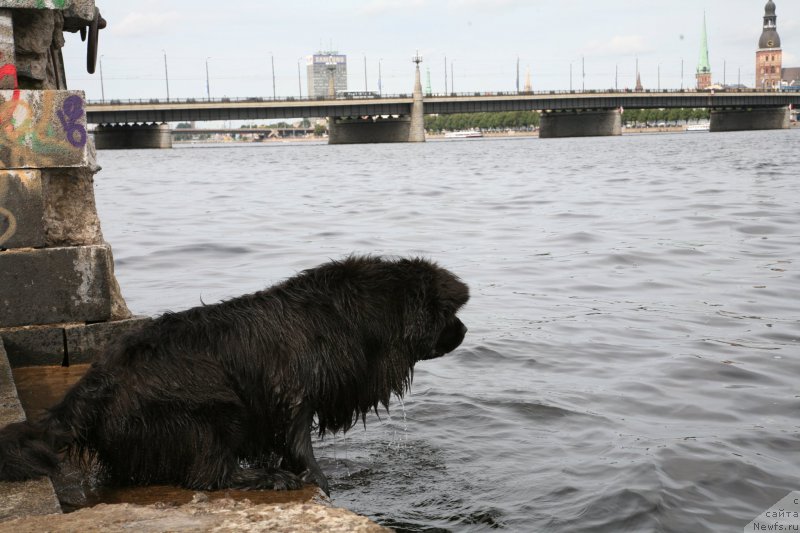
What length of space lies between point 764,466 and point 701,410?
111cm

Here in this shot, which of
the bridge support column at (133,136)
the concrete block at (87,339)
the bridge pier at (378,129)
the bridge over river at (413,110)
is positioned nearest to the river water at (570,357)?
the concrete block at (87,339)

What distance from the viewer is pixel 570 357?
A: 7.73 m

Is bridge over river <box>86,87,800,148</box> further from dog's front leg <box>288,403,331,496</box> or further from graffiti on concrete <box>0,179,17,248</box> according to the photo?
dog's front leg <box>288,403,331,496</box>

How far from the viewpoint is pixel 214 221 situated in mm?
18906

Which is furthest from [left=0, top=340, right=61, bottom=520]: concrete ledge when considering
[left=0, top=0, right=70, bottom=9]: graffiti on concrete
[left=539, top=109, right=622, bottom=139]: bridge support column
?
[left=539, top=109, right=622, bottom=139]: bridge support column

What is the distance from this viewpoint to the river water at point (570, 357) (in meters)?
4.72

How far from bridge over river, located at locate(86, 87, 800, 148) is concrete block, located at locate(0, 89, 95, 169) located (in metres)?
85.7

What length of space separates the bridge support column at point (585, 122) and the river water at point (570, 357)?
96.4 meters

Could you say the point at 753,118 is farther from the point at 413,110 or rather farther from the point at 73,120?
the point at 73,120

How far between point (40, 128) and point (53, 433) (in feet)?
9.97

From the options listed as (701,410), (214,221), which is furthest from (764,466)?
(214,221)

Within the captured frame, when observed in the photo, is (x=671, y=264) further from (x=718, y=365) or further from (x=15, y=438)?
(x=15, y=438)

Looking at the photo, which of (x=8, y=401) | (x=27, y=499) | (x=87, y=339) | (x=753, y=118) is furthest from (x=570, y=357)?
(x=753, y=118)

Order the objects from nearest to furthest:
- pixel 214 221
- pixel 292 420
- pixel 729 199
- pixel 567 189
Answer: pixel 292 420, pixel 214 221, pixel 729 199, pixel 567 189
